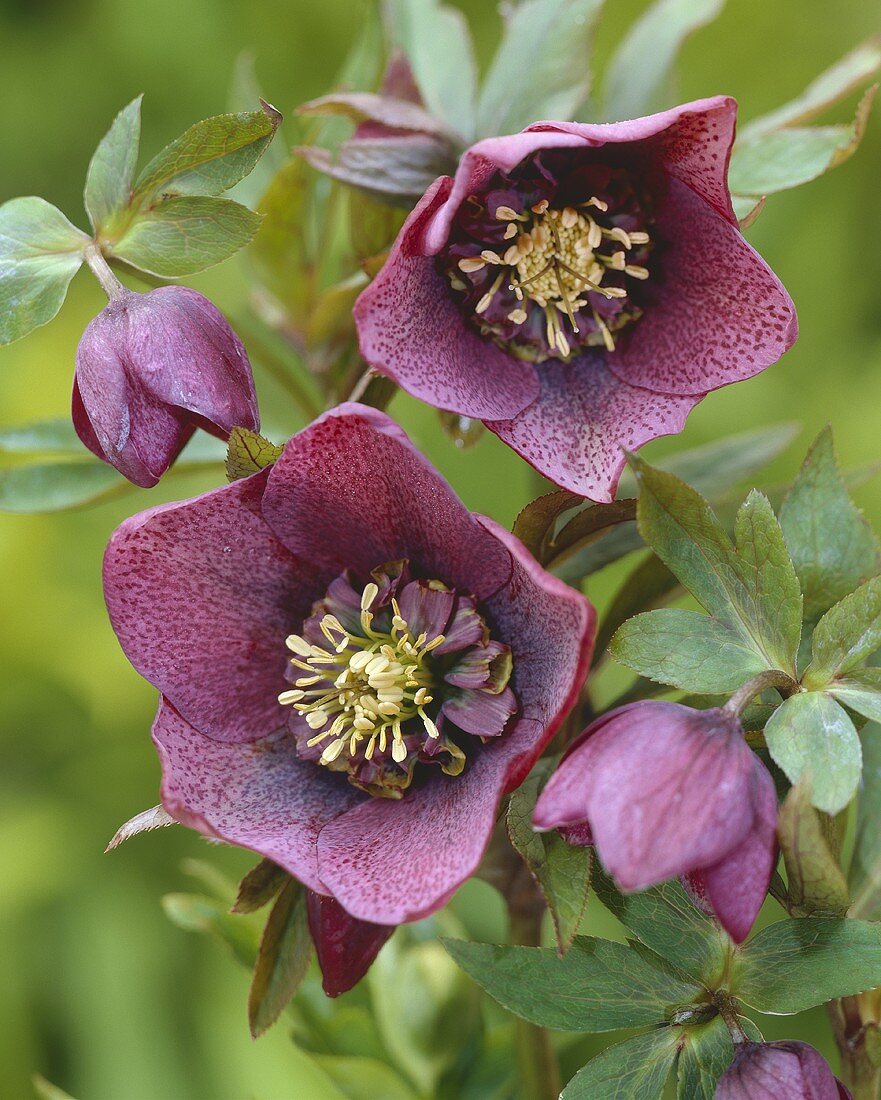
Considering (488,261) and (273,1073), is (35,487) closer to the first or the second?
(488,261)

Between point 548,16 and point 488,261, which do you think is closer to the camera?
point 488,261

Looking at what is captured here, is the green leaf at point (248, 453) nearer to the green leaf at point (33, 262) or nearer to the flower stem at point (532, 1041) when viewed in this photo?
the green leaf at point (33, 262)

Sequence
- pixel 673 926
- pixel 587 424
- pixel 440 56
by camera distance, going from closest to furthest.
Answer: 1. pixel 673 926
2. pixel 587 424
3. pixel 440 56

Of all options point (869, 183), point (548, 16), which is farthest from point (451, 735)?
point (869, 183)

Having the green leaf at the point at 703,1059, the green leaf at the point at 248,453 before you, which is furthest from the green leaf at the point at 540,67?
the green leaf at the point at 703,1059

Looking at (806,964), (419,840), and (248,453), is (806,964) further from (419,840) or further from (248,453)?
(248,453)

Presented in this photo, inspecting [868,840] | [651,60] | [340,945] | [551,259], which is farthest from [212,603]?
[651,60]
